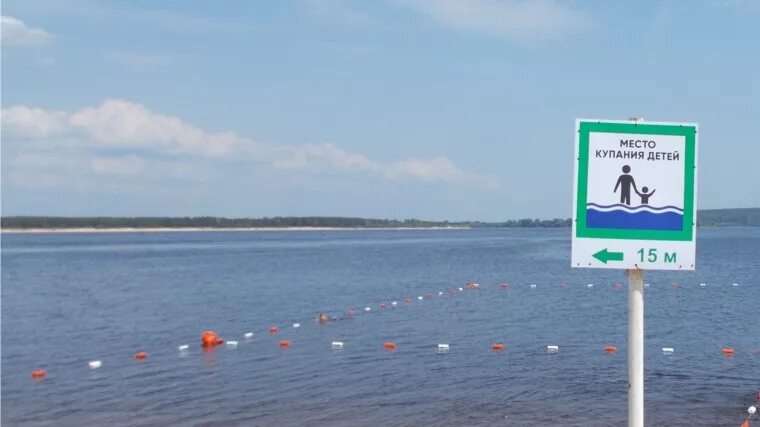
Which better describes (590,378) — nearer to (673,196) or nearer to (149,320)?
(673,196)

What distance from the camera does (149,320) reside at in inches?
1599

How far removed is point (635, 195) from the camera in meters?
4.70

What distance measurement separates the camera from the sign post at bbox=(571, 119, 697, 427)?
15.4 feet

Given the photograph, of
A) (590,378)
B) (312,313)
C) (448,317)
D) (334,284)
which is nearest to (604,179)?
(590,378)

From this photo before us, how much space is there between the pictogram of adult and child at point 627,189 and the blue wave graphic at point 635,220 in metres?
0.07

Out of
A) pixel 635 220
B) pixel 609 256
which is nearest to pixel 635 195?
pixel 635 220

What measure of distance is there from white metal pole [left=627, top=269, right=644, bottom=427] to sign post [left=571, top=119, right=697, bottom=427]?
0.52ft

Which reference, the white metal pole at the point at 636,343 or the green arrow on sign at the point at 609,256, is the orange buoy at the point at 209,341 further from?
the green arrow on sign at the point at 609,256

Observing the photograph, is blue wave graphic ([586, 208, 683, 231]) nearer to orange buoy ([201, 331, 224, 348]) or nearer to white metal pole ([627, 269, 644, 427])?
white metal pole ([627, 269, 644, 427])

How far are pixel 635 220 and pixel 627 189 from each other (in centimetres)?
18

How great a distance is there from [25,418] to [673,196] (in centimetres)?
1923

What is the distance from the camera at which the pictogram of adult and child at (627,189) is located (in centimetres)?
470

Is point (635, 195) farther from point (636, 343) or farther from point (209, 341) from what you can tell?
point (209, 341)

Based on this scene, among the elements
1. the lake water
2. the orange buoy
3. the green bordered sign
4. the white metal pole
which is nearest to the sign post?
the green bordered sign
